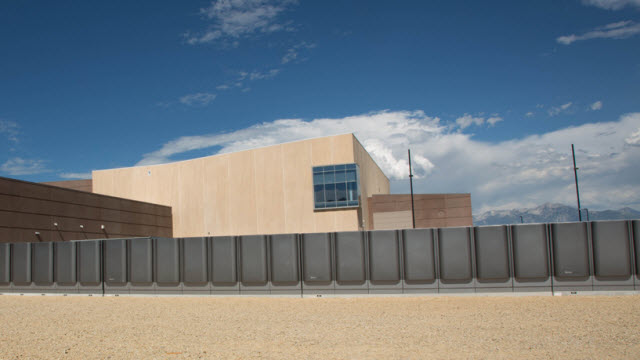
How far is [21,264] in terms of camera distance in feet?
79.5

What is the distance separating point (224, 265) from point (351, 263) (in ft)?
17.6

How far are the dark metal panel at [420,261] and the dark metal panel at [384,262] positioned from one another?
1.00ft

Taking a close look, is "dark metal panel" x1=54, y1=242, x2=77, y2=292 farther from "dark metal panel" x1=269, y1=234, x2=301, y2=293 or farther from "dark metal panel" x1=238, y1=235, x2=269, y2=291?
"dark metal panel" x1=269, y1=234, x2=301, y2=293

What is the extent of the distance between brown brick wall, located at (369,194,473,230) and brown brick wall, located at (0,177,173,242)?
24023 mm

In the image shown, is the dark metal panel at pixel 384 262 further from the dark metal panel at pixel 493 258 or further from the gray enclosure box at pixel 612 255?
the gray enclosure box at pixel 612 255

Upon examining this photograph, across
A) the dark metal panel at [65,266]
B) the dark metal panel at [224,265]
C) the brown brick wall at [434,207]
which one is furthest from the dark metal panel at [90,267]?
the brown brick wall at [434,207]

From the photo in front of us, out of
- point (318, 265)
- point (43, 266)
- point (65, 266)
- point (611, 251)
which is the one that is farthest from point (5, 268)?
point (611, 251)

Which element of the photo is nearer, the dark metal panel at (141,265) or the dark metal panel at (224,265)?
the dark metal panel at (224,265)

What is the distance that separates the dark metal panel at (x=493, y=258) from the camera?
61.7 feet

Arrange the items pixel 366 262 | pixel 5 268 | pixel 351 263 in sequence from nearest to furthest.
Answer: pixel 366 262, pixel 351 263, pixel 5 268

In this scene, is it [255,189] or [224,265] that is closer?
[224,265]

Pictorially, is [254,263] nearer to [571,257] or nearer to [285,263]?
[285,263]

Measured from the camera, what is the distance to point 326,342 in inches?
426

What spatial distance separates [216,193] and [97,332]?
137 feet
